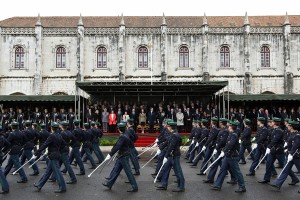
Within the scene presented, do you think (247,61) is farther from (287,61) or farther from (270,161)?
(270,161)

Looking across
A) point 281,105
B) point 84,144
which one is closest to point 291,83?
point 281,105

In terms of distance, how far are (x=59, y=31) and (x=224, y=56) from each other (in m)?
15.5

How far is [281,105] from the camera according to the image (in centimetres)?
2961

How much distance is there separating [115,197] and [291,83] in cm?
2787

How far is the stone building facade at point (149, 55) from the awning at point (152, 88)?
5972 mm

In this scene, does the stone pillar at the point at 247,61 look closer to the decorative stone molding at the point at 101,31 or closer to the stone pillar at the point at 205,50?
the stone pillar at the point at 205,50

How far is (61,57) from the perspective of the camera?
3434 centimetres

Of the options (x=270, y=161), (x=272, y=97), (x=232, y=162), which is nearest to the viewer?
(x=232, y=162)

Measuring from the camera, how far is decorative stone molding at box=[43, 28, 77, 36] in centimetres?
3403

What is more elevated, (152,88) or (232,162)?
(152,88)

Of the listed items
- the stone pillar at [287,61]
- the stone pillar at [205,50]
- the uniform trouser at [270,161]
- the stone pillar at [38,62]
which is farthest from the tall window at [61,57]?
the uniform trouser at [270,161]

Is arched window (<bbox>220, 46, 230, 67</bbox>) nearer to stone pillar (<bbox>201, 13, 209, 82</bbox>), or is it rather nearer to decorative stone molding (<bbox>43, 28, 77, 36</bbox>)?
stone pillar (<bbox>201, 13, 209, 82</bbox>)

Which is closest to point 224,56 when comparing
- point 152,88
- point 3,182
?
point 152,88

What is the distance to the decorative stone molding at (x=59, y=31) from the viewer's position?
112 ft
